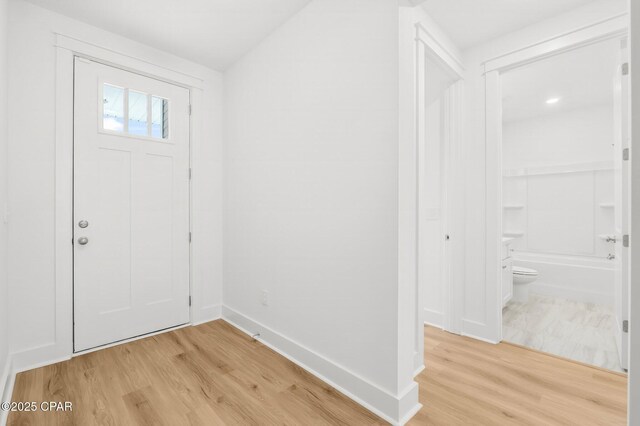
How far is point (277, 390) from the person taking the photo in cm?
181

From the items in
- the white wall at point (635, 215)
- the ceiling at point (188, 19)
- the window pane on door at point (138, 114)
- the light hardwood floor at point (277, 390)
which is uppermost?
the ceiling at point (188, 19)

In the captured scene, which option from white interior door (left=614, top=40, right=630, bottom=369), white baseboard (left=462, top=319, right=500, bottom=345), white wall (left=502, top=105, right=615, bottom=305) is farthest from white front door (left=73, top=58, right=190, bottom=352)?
white wall (left=502, top=105, right=615, bottom=305)

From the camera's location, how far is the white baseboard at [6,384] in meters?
1.53

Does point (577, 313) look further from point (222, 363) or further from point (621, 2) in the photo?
point (222, 363)

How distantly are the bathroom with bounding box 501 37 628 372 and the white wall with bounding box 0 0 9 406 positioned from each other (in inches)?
144

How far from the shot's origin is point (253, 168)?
267 cm

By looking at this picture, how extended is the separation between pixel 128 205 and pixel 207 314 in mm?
1321

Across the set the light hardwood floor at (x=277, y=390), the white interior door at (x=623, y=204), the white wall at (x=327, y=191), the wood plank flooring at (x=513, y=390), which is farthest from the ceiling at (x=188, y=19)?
the wood plank flooring at (x=513, y=390)

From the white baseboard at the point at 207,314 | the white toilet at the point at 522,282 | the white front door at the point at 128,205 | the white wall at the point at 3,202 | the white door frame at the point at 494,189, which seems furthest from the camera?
the white toilet at the point at 522,282

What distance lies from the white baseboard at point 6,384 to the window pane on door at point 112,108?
5.89 ft

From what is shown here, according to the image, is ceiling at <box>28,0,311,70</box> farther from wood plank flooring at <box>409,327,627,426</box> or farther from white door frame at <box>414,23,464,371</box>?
wood plank flooring at <box>409,327,627,426</box>

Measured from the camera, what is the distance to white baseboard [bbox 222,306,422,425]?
5.07 feet

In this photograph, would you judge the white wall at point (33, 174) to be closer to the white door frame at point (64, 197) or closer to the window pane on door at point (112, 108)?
the white door frame at point (64, 197)

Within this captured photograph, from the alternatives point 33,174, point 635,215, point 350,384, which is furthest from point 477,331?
point 33,174
